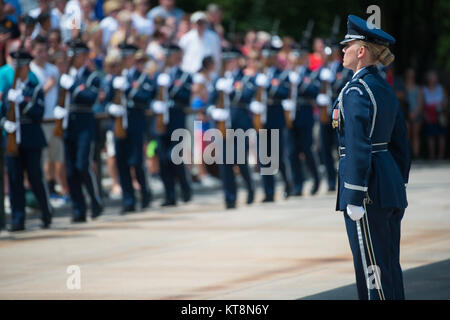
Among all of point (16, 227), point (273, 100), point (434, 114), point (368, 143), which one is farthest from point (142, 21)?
point (368, 143)

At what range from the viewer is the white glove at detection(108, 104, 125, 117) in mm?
14945

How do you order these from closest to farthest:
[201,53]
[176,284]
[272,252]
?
[176,284]
[272,252]
[201,53]

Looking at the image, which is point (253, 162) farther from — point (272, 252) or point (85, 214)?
point (272, 252)

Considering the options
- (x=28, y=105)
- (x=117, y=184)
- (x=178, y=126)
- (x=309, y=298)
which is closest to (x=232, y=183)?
(x=178, y=126)

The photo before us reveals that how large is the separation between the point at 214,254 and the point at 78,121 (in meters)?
3.59

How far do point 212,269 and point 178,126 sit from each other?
594 cm

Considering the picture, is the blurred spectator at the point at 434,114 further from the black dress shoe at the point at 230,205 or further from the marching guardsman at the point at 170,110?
the black dress shoe at the point at 230,205

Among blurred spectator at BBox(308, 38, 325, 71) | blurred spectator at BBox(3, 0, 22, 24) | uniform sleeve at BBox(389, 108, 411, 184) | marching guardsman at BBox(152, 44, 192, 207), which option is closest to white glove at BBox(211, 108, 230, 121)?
marching guardsman at BBox(152, 44, 192, 207)

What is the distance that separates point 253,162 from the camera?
64.8ft

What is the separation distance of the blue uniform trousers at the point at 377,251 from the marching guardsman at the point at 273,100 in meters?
9.28

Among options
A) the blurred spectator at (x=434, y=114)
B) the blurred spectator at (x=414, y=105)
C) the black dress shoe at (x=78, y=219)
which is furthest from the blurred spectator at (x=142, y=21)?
the blurred spectator at (x=434, y=114)

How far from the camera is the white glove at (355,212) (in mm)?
6355

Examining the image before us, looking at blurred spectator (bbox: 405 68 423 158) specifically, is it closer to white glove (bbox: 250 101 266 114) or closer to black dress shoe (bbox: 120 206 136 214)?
white glove (bbox: 250 101 266 114)

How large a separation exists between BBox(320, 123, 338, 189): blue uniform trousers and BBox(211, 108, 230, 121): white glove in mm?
2056
